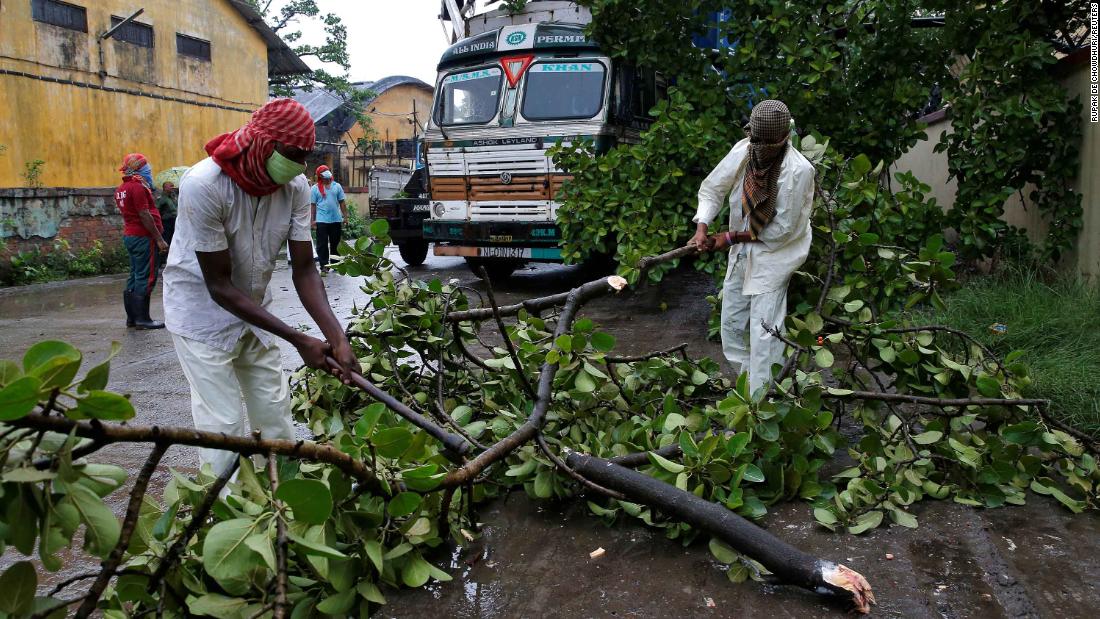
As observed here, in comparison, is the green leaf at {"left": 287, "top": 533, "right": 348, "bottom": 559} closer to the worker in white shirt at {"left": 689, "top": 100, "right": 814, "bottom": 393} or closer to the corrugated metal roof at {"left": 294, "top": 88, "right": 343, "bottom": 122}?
the worker in white shirt at {"left": 689, "top": 100, "right": 814, "bottom": 393}

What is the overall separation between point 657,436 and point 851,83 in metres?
4.79

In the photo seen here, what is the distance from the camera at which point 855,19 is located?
677cm

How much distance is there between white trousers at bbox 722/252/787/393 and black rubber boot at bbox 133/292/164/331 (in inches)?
237

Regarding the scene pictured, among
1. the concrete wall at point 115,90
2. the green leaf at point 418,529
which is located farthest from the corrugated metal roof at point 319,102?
the green leaf at point 418,529

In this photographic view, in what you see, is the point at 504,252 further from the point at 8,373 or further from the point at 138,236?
the point at 8,373

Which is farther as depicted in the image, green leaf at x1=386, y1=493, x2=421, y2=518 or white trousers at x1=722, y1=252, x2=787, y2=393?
white trousers at x1=722, y1=252, x2=787, y2=393

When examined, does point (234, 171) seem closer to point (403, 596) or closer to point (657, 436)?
point (403, 596)

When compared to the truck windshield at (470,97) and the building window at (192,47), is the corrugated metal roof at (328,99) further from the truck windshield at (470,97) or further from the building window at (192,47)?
the truck windshield at (470,97)

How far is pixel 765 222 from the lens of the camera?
422 cm

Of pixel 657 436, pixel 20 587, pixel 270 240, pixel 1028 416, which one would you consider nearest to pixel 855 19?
pixel 1028 416

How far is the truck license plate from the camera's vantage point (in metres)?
9.66

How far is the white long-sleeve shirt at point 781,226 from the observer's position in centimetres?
416

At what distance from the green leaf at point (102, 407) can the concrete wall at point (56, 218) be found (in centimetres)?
1302

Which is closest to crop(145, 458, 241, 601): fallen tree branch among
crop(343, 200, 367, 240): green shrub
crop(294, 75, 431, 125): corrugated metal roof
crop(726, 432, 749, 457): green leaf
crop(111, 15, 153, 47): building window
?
crop(726, 432, 749, 457): green leaf
